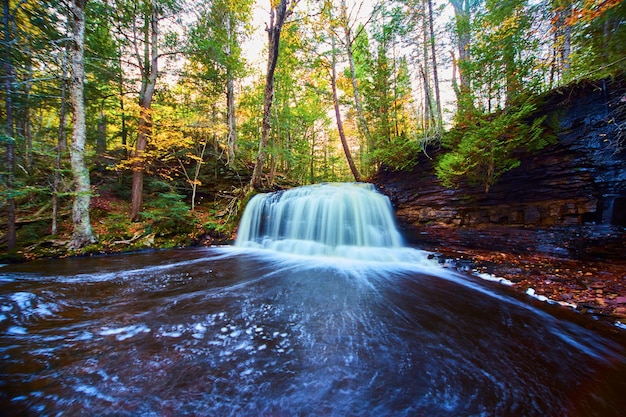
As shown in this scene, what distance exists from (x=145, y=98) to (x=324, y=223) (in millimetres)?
8317

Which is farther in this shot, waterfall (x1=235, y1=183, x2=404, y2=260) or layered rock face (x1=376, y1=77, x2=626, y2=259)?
waterfall (x1=235, y1=183, x2=404, y2=260)

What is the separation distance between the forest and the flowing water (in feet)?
11.9

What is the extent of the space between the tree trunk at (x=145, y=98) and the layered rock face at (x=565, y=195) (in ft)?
35.8

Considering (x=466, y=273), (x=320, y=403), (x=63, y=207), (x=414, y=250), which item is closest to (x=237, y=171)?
(x=63, y=207)

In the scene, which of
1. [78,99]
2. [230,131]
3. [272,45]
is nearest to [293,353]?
[78,99]

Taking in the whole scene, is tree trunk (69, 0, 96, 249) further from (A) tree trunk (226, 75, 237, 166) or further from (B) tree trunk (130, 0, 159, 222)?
(A) tree trunk (226, 75, 237, 166)

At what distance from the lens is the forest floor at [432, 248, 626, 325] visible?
306 cm

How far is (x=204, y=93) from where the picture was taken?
11.5 m

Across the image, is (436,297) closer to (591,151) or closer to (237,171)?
(591,151)

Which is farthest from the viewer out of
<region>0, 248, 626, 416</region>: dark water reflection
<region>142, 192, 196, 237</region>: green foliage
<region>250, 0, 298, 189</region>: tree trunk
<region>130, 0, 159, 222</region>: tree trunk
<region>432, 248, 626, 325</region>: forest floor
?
<region>130, 0, 159, 222</region>: tree trunk

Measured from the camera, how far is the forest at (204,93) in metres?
5.23

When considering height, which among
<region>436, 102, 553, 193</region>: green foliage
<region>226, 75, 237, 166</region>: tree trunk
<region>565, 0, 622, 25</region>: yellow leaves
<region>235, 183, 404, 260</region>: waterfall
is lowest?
<region>235, 183, 404, 260</region>: waterfall

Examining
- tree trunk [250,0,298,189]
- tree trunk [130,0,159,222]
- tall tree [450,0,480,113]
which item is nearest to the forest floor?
tall tree [450,0,480,113]

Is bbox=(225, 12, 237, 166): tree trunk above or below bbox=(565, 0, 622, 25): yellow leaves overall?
above
